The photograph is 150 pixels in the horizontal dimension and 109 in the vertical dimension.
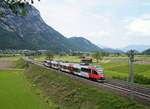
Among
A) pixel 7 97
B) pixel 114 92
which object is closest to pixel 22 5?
pixel 114 92

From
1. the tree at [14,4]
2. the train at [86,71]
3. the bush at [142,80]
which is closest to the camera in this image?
the tree at [14,4]

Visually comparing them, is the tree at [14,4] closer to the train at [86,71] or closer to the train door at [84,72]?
the train at [86,71]

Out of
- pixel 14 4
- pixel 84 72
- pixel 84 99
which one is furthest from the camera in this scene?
pixel 84 72

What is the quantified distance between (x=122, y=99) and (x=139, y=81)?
23.7 metres

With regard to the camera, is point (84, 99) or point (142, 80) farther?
point (142, 80)

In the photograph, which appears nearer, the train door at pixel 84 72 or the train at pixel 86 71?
the train at pixel 86 71

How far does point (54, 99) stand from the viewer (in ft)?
111

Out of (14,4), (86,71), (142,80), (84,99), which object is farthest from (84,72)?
(14,4)

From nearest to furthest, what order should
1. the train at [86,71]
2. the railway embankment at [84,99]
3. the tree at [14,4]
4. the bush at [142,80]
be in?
1. the tree at [14,4]
2. the railway embankment at [84,99]
3. the train at [86,71]
4. the bush at [142,80]

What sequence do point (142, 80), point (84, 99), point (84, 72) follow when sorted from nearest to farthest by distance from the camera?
point (84, 99), point (142, 80), point (84, 72)

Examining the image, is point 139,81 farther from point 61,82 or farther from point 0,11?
point 0,11

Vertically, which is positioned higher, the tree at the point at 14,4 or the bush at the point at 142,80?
the tree at the point at 14,4

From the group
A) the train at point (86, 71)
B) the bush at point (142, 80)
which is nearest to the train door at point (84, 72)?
the train at point (86, 71)

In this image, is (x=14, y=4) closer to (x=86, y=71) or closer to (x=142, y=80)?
(x=86, y=71)
